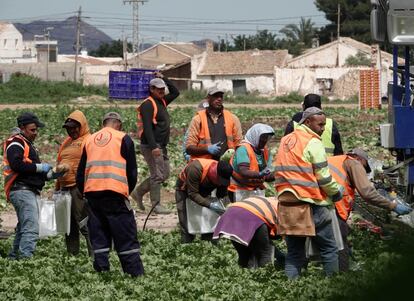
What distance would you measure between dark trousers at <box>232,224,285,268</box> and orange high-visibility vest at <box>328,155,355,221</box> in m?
0.65

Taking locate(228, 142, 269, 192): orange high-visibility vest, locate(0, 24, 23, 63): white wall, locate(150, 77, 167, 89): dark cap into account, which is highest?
locate(0, 24, 23, 63): white wall

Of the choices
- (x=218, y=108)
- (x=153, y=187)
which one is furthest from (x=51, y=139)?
(x=218, y=108)

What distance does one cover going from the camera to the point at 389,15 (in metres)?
10.1

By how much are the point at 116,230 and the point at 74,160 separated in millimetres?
2043

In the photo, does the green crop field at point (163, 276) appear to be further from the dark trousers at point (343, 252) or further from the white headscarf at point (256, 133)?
the white headscarf at point (256, 133)

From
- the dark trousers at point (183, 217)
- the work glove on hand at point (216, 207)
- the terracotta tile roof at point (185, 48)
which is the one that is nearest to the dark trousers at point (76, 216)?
the dark trousers at point (183, 217)

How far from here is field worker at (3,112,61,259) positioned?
944cm

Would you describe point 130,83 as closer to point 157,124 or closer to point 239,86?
point 239,86

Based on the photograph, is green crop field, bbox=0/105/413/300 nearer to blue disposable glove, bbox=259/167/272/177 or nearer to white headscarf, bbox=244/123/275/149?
blue disposable glove, bbox=259/167/272/177

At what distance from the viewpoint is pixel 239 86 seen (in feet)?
261

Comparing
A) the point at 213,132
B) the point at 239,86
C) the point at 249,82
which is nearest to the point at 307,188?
the point at 213,132

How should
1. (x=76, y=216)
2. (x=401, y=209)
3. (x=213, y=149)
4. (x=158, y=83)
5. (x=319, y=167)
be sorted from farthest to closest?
(x=158, y=83), (x=213, y=149), (x=76, y=216), (x=401, y=209), (x=319, y=167)

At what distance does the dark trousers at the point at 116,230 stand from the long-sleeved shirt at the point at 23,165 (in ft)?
5.23

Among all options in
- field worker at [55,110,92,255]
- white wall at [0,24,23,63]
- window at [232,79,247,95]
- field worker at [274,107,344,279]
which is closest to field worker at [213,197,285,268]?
field worker at [274,107,344,279]
